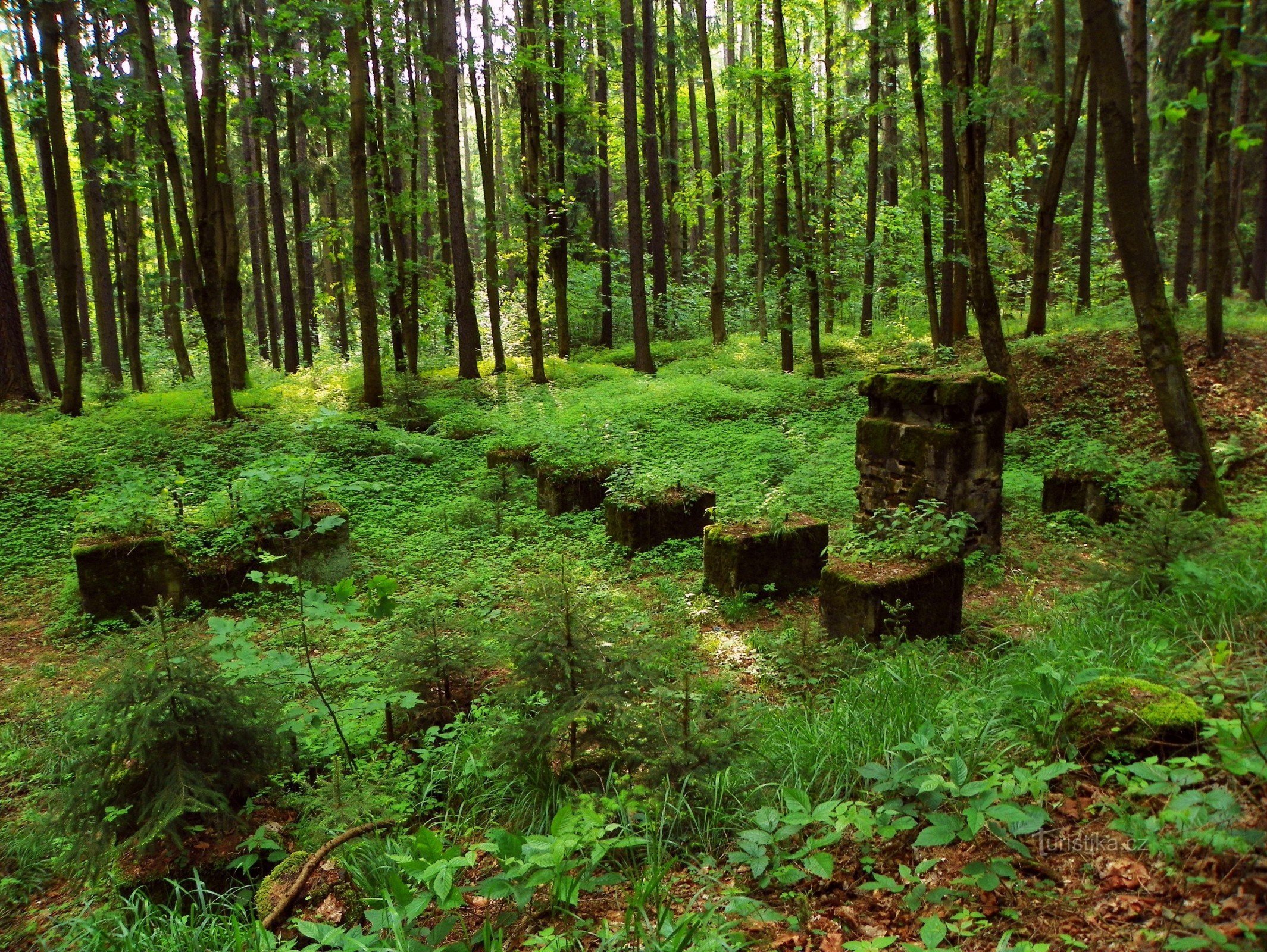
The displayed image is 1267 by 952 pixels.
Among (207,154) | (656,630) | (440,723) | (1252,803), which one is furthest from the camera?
(207,154)

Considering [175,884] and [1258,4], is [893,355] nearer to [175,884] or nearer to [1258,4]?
[1258,4]

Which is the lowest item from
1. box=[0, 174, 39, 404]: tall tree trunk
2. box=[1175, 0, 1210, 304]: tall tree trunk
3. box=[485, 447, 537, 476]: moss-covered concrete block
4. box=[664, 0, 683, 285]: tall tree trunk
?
box=[485, 447, 537, 476]: moss-covered concrete block

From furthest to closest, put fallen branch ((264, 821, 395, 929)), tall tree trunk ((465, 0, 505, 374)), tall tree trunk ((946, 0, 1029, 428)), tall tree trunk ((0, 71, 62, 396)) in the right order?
tall tree trunk ((465, 0, 505, 374)), tall tree trunk ((0, 71, 62, 396)), tall tree trunk ((946, 0, 1029, 428)), fallen branch ((264, 821, 395, 929))

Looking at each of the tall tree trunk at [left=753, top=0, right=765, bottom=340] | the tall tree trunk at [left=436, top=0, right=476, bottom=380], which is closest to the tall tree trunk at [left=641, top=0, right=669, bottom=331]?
the tall tree trunk at [left=753, top=0, right=765, bottom=340]

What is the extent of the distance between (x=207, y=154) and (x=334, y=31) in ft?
14.9

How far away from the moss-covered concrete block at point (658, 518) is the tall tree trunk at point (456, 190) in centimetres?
909

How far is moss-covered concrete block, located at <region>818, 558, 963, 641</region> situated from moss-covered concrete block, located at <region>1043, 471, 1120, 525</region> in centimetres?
354

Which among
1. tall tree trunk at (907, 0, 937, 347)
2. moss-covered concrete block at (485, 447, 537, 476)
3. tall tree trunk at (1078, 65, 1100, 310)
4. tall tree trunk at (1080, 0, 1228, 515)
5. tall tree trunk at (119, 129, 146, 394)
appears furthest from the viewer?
tall tree trunk at (1078, 65, 1100, 310)

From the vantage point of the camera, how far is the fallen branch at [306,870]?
2.78 m

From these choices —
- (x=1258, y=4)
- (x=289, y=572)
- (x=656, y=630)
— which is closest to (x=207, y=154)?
(x=289, y=572)

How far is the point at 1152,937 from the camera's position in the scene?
6.69 feet

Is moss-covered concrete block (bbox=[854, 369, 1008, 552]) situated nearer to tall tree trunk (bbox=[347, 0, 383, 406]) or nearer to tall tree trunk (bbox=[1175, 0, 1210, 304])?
tall tree trunk (bbox=[1175, 0, 1210, 304])

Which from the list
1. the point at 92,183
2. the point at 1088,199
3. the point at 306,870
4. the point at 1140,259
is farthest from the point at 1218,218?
the point at 92,183

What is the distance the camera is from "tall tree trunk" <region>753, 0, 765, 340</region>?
17159mm
